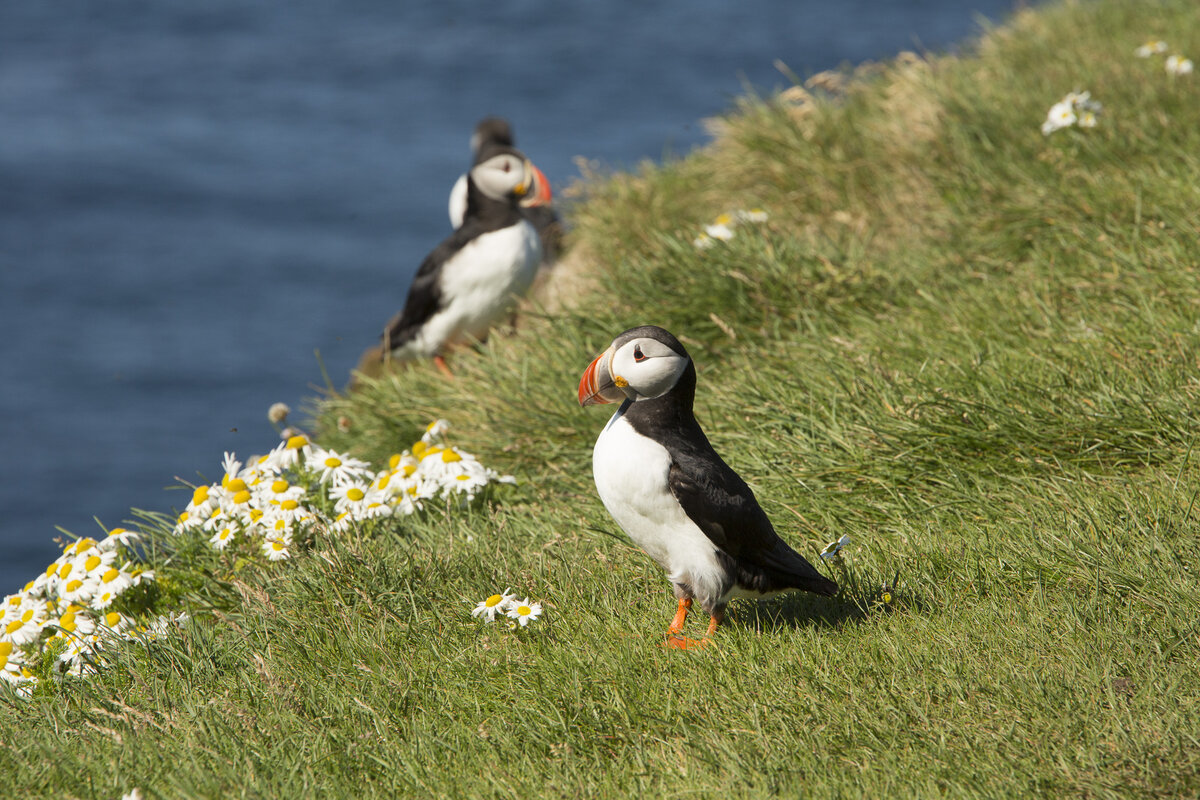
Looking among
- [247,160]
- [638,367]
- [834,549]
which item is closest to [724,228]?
[834,549]

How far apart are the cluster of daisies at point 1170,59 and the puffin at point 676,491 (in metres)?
4.69

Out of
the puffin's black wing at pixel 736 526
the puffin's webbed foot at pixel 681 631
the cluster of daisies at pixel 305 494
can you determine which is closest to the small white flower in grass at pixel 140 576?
the cluster of daisies at pixel 305 494

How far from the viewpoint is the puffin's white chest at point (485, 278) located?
679 centimetres

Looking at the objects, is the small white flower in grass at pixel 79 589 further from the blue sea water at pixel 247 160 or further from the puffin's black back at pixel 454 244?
the blue sea water at pixel 247 160

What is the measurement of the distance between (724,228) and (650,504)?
304cm

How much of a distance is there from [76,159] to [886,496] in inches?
590

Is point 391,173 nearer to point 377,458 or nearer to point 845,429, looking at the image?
A: point 377,458

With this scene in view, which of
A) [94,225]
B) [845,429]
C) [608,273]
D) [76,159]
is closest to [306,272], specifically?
[94,225]

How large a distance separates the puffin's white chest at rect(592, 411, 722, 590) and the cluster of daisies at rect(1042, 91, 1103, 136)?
Answer: 3785 mm

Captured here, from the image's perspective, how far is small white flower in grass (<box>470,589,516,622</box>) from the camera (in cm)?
332

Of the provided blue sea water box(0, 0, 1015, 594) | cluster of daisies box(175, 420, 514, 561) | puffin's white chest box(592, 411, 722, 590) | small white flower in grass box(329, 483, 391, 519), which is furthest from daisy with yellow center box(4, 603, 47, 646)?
blue sea water box(0, 0, 1015, 594)

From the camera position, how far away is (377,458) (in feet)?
18.5

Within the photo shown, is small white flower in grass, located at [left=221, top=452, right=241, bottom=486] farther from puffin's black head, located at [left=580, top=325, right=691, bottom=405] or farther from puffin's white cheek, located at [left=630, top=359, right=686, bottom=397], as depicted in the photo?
puffin's white cheek, located at [left=630, top=359, right=686, bottom=397]

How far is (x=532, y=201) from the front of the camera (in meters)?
7.05
